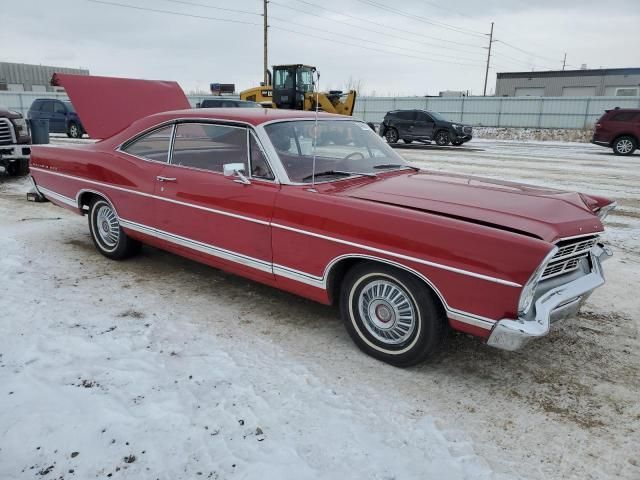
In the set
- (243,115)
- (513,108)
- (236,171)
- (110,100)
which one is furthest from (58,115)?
(513,108)

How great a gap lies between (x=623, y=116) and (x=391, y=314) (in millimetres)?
18169

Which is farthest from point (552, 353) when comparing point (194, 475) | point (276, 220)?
point (194, 475)

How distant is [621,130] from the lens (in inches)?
693

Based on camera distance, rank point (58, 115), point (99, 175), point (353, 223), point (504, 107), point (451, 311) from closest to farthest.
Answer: point (451, 311), point (353, 223), point (99, 175), point (58, 115), point (504, 107)

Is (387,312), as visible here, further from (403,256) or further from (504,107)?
(504,107)

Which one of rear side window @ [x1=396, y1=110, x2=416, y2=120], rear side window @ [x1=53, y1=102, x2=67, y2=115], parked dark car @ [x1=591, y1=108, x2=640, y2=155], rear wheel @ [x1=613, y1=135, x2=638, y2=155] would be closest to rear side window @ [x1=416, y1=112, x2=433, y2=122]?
rear side window @ [x1=396, y1=110, x2=416, y2=120]

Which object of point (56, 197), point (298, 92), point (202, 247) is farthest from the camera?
point (298, 92)

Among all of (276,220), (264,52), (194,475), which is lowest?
(194,475)

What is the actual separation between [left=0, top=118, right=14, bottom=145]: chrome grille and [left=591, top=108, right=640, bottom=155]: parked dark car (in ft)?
59.9

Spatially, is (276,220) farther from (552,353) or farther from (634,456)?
(634,456)

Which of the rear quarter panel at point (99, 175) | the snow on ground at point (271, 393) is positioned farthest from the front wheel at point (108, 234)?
the snow on ground at point (271, 393)

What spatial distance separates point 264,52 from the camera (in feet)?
117

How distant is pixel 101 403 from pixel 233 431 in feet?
2.61

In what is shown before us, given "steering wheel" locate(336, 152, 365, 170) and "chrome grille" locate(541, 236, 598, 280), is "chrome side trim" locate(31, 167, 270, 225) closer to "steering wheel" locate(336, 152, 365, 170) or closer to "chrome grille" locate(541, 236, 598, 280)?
"steering wheel" locate(336, 152, 365, 170)
